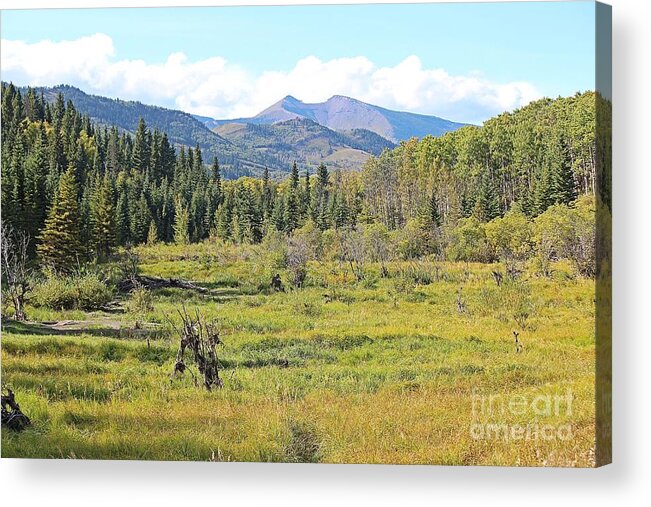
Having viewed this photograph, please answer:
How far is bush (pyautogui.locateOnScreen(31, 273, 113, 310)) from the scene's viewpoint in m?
13.1

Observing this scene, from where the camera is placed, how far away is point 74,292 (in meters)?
13.1

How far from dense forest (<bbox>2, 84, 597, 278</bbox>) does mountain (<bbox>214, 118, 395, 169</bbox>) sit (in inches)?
6.2

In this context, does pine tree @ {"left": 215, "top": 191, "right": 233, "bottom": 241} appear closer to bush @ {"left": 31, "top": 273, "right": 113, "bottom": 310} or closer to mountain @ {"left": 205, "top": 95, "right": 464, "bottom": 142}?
mountain @ {"left": 205, "top": 95, "right": 464, "bottom": 142}

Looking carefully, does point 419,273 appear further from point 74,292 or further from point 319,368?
point 74,292

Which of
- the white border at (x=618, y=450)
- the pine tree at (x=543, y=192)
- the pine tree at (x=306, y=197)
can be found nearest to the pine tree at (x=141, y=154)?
the pine tree at (x=306, y=197)

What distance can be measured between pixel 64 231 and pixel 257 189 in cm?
230

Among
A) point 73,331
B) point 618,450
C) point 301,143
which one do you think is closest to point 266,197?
point 301,143

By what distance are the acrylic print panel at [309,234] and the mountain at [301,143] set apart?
0.03m

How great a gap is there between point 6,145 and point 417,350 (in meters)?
5.30

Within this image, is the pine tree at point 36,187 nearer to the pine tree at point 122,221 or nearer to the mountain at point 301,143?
the pine tree at point 122,221

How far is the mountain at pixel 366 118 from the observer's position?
498 inches

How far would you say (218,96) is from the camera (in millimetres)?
13234

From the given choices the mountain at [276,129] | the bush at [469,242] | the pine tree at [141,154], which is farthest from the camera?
the pine tree at [141,154]

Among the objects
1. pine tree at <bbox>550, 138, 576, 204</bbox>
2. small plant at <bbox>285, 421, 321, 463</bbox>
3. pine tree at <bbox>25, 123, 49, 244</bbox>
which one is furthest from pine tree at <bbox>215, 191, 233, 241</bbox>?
pine tree at <bbox>550, 138, 576, 204</bbox>
